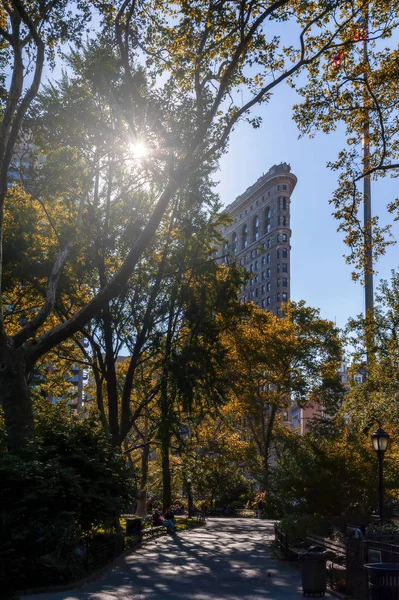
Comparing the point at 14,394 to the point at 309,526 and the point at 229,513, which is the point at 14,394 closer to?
the point at 309,526

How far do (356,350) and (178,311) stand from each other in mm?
19275

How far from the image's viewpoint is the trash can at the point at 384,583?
8.95 meters

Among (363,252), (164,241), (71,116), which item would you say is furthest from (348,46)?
(164,241)

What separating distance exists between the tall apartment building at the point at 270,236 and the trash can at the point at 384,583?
319 feet

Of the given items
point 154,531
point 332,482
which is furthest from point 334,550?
point 154,531

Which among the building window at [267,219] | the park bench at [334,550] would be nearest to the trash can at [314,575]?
the park bench at [334,550]

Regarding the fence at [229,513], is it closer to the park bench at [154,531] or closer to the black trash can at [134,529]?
the park bench at [154,531]

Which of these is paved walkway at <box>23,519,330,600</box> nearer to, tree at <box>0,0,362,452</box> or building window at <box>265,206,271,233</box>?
tree at <box>0,0,362,452</box>

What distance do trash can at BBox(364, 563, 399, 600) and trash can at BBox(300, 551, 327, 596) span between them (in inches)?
162

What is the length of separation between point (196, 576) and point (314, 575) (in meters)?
4.84

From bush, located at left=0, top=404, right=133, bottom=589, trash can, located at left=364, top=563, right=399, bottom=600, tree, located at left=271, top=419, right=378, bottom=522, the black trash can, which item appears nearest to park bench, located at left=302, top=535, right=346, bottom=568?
tree, located at left=271, top=419, right=378, bottom=522

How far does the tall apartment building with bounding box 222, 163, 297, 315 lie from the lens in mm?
109250

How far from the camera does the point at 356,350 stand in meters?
43.5

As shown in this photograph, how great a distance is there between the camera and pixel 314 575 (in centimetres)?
1303
